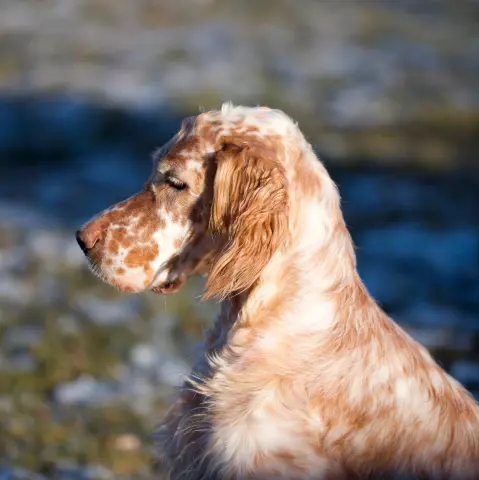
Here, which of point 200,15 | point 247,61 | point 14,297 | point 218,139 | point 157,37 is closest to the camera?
point 218,139

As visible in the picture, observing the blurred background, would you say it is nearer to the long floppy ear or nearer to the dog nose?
the dog nose

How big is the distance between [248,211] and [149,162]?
7824 millimetres

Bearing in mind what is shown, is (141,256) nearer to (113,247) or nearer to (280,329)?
(113,247)

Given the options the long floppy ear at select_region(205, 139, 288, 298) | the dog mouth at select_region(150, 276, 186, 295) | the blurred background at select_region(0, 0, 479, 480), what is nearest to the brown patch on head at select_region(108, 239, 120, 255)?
the dog mouth at select_region(150, 276, 186, 295)

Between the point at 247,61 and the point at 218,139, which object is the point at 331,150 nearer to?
the point at 247,61

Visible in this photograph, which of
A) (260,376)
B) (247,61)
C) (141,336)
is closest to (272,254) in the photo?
(260,376)

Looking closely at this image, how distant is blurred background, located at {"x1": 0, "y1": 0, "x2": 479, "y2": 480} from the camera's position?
16.8ft

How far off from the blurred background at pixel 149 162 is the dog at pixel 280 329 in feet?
3.49

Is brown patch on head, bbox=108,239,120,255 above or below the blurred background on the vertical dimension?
above

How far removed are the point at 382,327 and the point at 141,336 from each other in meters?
3.11

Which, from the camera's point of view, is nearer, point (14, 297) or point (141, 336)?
point (141, 336)

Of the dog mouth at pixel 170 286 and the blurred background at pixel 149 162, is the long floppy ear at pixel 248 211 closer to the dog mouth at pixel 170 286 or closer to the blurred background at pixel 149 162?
the dog mouth at pixel 170 286

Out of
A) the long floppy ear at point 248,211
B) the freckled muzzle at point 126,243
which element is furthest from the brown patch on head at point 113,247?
the long floppy ear at point 248,211

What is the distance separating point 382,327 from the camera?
2941 mm
